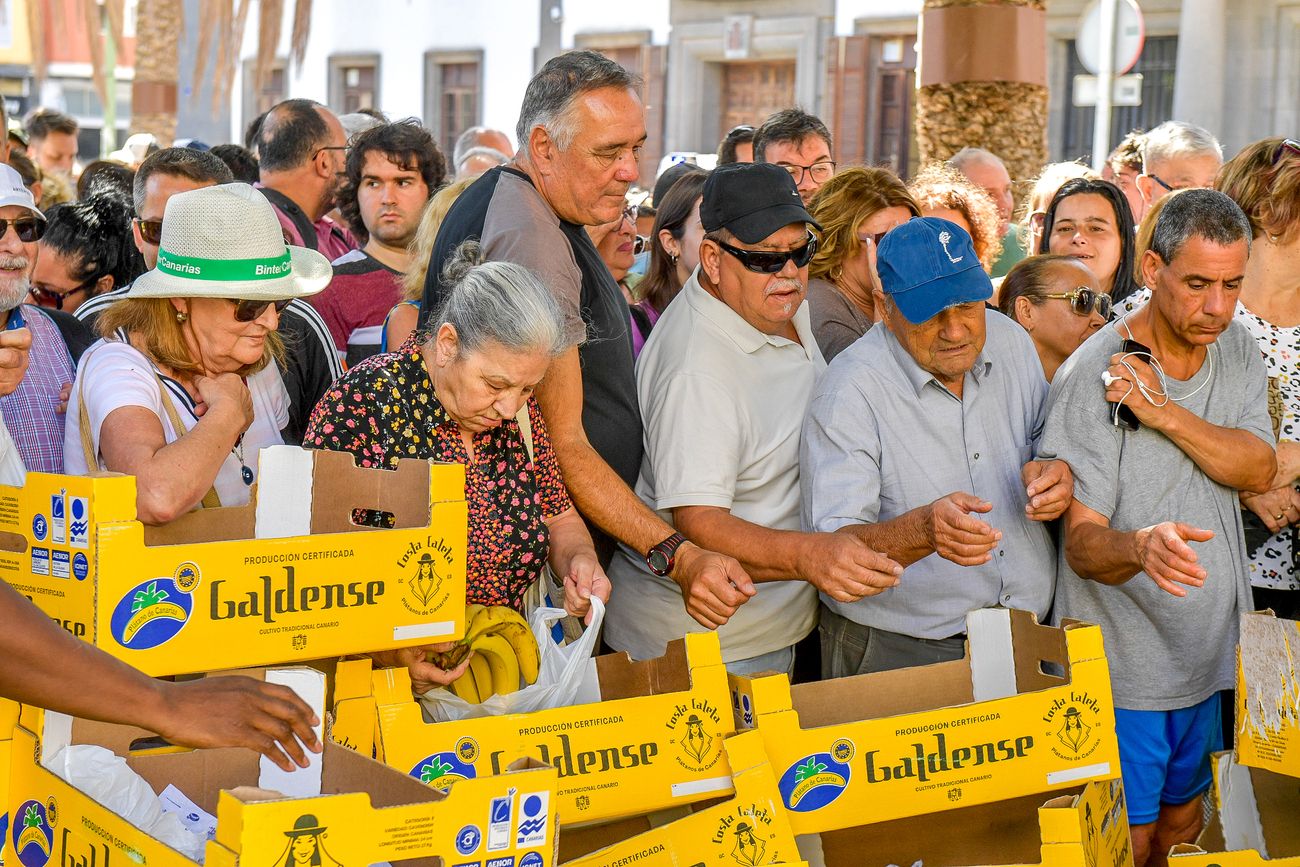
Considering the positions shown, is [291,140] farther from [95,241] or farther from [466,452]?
[466,452]

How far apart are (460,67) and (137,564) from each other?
54.8ft

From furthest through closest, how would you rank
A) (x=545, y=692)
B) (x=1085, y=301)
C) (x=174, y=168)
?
1. (x=174, y=168)
2. (x=1085, y=301)
3. (x=545, y=692)

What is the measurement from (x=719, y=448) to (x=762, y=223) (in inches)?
20.6

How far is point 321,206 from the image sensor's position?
559cm

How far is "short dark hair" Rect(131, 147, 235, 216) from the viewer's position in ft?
13.9

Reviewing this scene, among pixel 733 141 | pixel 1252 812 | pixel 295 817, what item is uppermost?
pixel 733 141

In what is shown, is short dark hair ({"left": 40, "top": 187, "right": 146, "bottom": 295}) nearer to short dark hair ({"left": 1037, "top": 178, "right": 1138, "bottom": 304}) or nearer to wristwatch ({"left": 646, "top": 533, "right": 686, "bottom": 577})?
wristwatch ({"left": 646, "top": 533, "right": 686, "bottom": 577})

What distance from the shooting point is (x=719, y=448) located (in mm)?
3176

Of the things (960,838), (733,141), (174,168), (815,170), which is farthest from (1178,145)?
(174,168)

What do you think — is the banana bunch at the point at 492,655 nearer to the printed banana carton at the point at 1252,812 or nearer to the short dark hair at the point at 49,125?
the printed banana carton at the point at 1252,812

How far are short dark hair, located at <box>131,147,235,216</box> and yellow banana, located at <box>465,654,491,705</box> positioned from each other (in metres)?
2.11

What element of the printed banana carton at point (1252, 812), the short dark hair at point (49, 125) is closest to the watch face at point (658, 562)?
the printed banana carton at point (1252, 812)

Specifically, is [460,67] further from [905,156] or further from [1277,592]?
[1277,592]

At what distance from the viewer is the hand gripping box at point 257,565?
7.68ft
